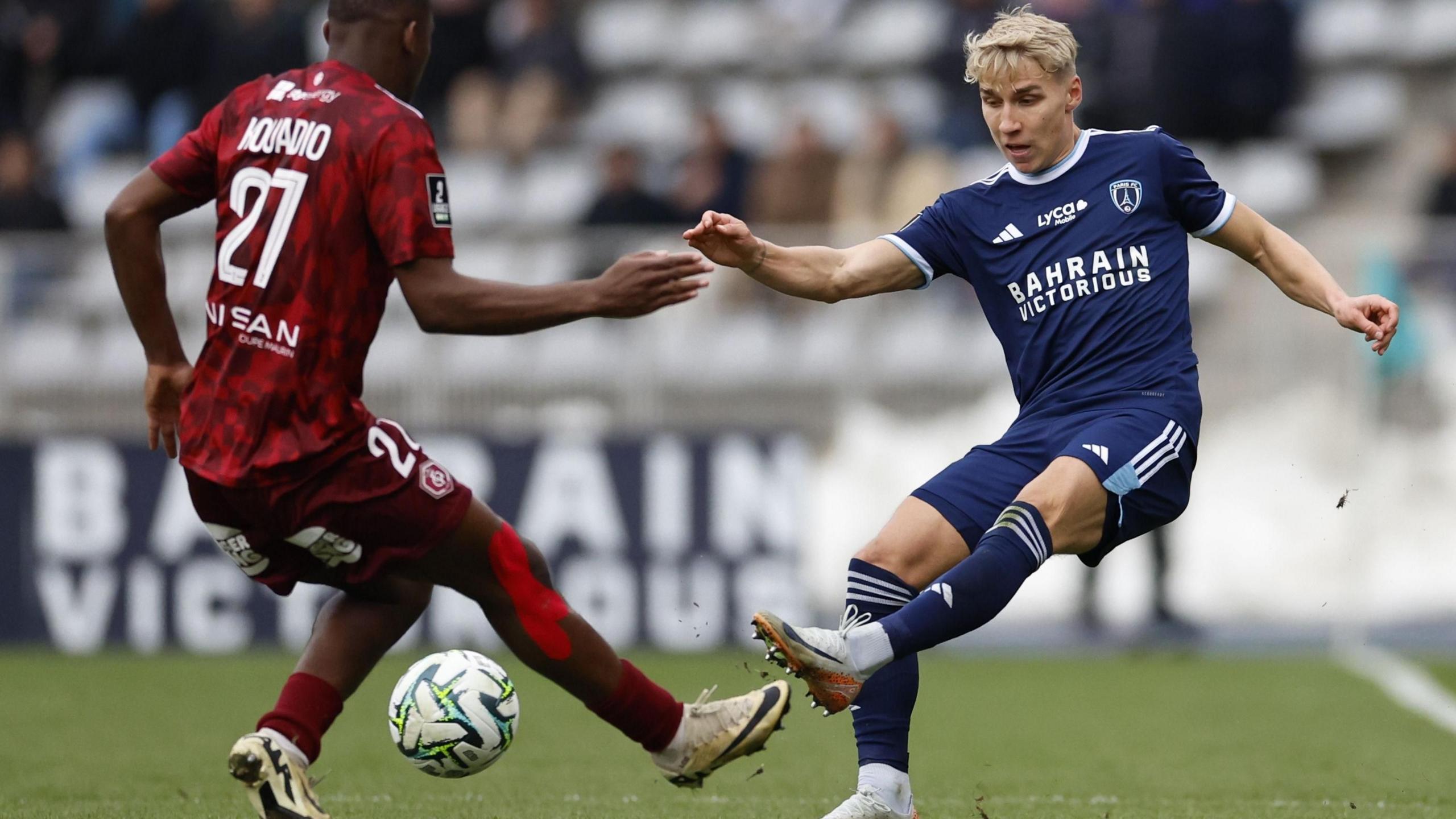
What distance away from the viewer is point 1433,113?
15.2m

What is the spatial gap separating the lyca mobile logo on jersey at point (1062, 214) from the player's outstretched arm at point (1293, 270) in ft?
1.30

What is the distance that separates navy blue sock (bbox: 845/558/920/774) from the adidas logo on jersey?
1.03 metres

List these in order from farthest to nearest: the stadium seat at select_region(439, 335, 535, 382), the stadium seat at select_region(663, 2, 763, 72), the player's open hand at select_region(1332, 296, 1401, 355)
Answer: the stadium seat at select_region(663, 2, 763, 72), the stadium seat at select_region(439, 335, 535, 382), the player's open hand at select_region(1332, 296, 1401, 355)

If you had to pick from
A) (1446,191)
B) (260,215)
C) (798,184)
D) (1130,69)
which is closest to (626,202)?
(798,184)

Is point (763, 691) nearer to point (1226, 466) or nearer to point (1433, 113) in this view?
point (1226, 466)

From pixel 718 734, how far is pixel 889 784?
49 cm

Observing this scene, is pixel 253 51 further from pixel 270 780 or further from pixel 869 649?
pixel 869 649

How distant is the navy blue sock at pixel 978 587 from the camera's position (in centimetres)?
465

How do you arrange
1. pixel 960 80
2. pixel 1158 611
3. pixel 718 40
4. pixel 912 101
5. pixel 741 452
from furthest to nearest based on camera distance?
1. pixel 718 40
2. pixel 912 101
3. pixel 960 80
4. pixel 741 452
5. pixel 1158 611

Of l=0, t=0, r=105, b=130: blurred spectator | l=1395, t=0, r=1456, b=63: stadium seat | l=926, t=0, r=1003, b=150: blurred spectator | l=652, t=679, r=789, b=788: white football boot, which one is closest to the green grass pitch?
l=652, t=679, r=789, b=788: white football boot

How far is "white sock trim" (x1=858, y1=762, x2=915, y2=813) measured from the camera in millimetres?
5094

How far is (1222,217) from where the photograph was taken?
5.32 meters

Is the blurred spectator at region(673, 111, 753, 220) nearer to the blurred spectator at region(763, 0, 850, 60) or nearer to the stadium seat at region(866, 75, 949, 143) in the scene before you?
the stadium seat at region(866, 75, 949, 143)

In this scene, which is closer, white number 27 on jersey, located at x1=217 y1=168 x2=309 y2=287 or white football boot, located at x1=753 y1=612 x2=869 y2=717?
white football boot, located at x1=753 y1=612 x2=869 y2=717
